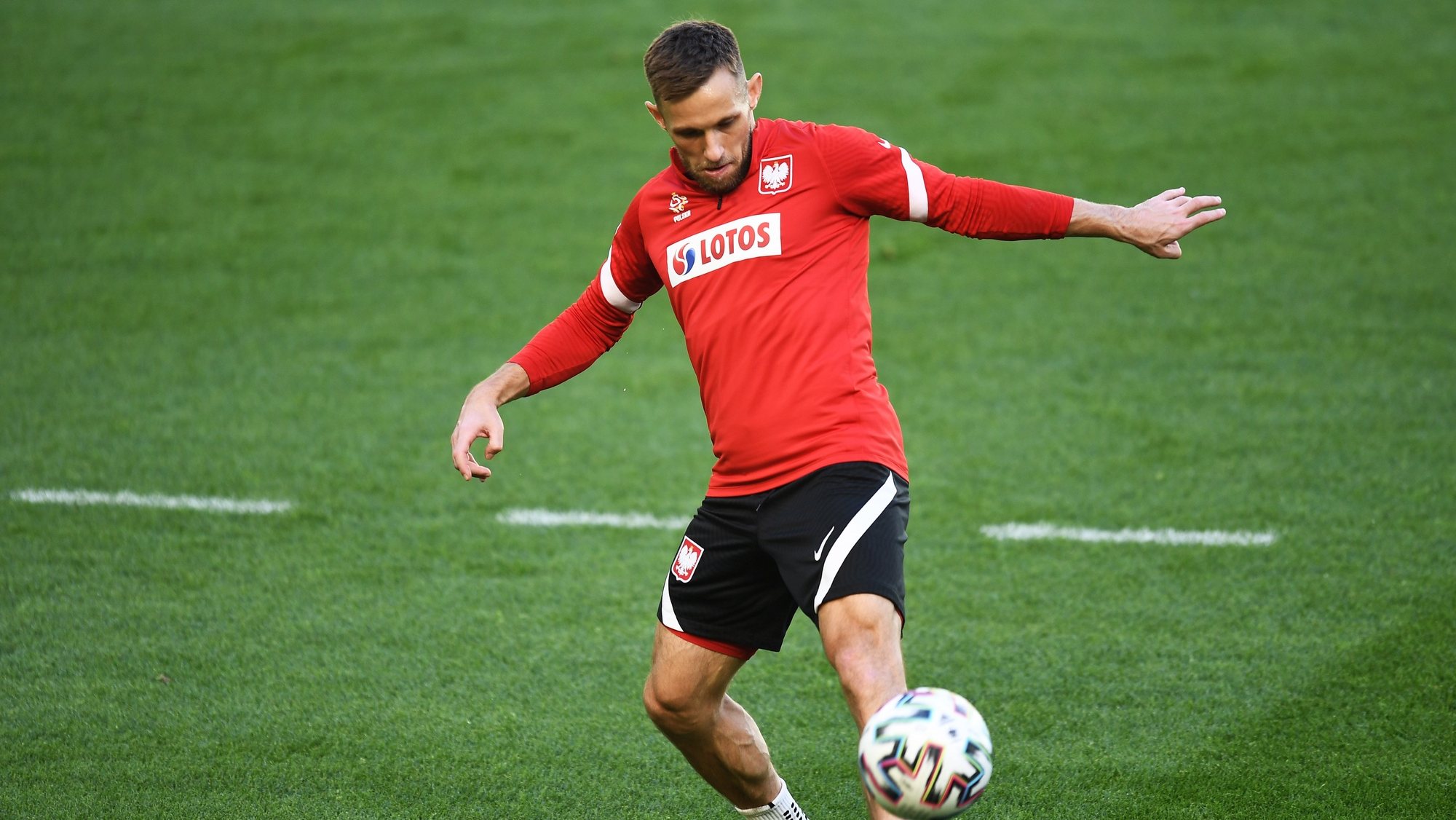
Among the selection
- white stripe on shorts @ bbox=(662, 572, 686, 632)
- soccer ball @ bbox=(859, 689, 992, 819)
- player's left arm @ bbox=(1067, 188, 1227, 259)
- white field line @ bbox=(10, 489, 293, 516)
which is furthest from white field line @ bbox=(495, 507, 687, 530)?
soccer ball @ bbox=(859, 689, 992, 819)

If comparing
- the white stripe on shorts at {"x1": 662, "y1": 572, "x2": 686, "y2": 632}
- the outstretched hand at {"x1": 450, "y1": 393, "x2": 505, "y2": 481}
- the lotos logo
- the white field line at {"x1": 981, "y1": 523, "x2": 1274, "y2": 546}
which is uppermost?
the lotos logo

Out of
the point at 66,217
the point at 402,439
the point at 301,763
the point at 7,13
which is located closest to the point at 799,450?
the point at 301,763

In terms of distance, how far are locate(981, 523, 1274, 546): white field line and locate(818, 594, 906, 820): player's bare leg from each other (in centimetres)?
345

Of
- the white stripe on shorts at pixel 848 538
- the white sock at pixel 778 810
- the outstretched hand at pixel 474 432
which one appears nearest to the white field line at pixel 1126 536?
the white sock at pixel 778 810

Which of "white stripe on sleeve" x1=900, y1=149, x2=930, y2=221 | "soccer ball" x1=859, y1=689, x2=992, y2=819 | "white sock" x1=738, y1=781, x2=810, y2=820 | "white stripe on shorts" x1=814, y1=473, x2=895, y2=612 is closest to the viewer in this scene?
"soccer ball" x1=859, y1=689, x2=992, y2=819

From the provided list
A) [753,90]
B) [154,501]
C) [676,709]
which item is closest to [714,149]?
[753,90]

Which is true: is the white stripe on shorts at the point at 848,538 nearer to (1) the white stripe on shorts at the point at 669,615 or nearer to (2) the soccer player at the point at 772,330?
(2) the soccer player at the point at 772,330

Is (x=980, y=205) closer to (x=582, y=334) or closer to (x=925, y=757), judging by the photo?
(x=582, y=334)

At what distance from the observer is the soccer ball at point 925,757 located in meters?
3.11

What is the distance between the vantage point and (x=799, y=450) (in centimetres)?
372

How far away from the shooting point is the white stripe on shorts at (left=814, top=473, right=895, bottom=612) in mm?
3543

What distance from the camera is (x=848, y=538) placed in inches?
141

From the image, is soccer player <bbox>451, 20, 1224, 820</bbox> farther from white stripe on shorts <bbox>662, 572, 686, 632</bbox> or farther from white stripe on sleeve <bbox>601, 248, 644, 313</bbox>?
white stripe on sleeve <bbox>601, 248, 644, 313</bbox>

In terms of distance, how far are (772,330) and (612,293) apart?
0.71 meters
